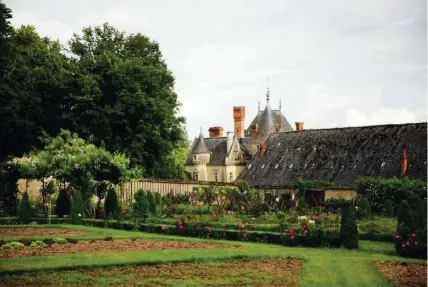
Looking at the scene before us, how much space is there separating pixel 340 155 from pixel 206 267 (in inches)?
1156

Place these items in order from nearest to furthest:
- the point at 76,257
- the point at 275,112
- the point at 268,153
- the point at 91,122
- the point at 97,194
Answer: the point at 76,257, the point at 97,194, the point at 91,122, the point at 268,153, the point at 275,112

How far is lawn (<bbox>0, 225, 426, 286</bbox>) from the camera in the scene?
11.5 m

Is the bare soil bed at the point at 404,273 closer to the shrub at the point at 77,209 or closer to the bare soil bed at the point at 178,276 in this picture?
the bare soil bed at the point at 178,276

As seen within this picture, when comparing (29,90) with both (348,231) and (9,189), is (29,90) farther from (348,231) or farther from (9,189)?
(348,231)

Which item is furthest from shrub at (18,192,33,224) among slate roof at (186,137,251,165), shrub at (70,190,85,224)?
slate roof at (186,137,251,165)

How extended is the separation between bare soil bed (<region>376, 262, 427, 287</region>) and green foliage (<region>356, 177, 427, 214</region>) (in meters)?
16.0

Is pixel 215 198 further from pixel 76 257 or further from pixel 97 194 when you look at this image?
pixel 76 257

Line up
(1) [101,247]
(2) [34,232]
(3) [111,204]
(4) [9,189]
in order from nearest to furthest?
1. (1) [101,247]
2. (2) [34,232]
3. (3) [111,204]
4. (4) [9,189]

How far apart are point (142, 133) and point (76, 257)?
75.7 ft

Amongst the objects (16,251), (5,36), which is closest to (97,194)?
(5,36)

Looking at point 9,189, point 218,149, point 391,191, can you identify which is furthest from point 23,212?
point 218,149

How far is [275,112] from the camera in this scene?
67.5m

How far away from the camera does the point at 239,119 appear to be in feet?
225

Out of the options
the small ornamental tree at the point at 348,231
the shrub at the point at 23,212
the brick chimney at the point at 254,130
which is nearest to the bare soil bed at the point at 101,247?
the small ornamental tree at the point at 348,231
